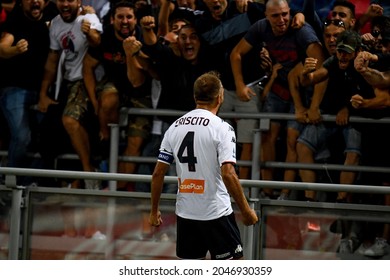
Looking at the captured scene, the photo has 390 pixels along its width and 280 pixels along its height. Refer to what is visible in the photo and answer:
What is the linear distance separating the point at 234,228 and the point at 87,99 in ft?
11.2

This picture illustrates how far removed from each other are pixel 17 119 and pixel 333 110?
3.46 meters

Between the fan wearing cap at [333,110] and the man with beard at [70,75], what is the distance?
2433 millimetres

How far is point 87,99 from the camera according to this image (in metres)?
10.6

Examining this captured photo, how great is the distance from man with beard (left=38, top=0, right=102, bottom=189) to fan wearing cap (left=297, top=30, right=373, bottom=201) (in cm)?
243

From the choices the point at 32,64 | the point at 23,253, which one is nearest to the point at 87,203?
the point at 23,253

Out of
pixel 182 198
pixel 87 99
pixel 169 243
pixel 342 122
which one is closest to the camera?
pixel 182 198

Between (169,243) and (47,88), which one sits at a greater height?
(47,88)

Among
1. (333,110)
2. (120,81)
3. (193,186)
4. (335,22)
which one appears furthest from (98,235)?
(335,22)

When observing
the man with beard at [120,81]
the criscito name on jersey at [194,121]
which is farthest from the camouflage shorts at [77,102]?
the criscito name on jersey at [194,121]

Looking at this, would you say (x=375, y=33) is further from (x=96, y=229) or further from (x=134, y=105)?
(x=96, y=229)

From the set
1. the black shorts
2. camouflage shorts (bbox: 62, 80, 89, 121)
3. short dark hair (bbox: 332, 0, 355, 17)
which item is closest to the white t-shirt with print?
camouflage shorts (bbox: 62, 80, 89, 121)

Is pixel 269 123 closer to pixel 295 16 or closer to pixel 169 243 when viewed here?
pixel 295 16

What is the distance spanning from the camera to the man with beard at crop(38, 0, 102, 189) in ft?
34.4

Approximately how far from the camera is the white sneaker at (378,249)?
28.1 ft
